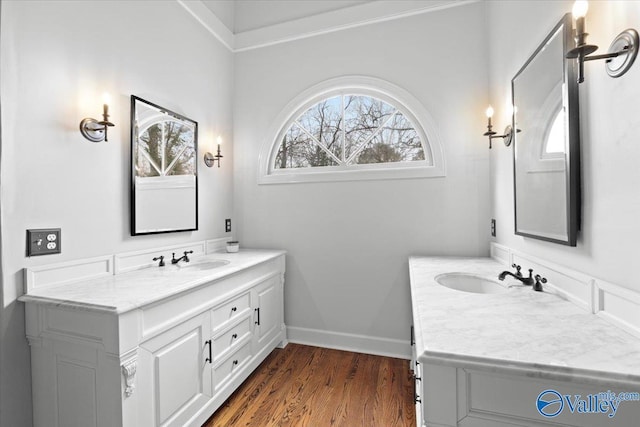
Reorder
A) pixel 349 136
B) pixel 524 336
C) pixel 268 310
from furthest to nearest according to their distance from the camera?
pixel 349 136, pixel 268 310, pixel 524 336

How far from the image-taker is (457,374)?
0.85m

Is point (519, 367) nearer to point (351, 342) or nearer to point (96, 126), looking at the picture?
point (351, 342)

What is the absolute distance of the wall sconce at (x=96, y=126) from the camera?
5.34 feet

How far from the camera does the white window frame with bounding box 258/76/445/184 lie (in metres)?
2.48

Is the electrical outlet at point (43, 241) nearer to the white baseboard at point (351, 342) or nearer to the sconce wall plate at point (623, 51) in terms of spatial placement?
the white baseboard at point (351, 342)

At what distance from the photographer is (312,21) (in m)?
2.78

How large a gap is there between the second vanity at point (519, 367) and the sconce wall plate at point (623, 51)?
876mm

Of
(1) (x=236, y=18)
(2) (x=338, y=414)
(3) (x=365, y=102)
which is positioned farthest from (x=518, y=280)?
(1) (x=236, y=18)

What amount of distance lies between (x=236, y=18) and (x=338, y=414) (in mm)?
3714

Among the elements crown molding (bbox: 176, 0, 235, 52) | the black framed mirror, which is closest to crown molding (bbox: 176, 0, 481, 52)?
crown molding (bbox: 176, 0, 235, 52)

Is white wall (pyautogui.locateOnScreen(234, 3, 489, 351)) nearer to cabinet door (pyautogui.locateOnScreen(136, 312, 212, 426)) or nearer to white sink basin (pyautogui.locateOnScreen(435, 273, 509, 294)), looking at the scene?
white sink basin (pyautogui.locateOnScreen(435, 273, 509, 294))

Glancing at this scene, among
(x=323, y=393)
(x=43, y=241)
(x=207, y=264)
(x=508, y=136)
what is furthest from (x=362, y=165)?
(x=43, y=241)

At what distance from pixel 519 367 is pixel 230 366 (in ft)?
5.77

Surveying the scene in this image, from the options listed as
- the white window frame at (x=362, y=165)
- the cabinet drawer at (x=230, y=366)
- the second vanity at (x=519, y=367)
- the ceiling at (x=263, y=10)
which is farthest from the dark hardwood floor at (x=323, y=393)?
the ceiling at (x=263, y=10)
